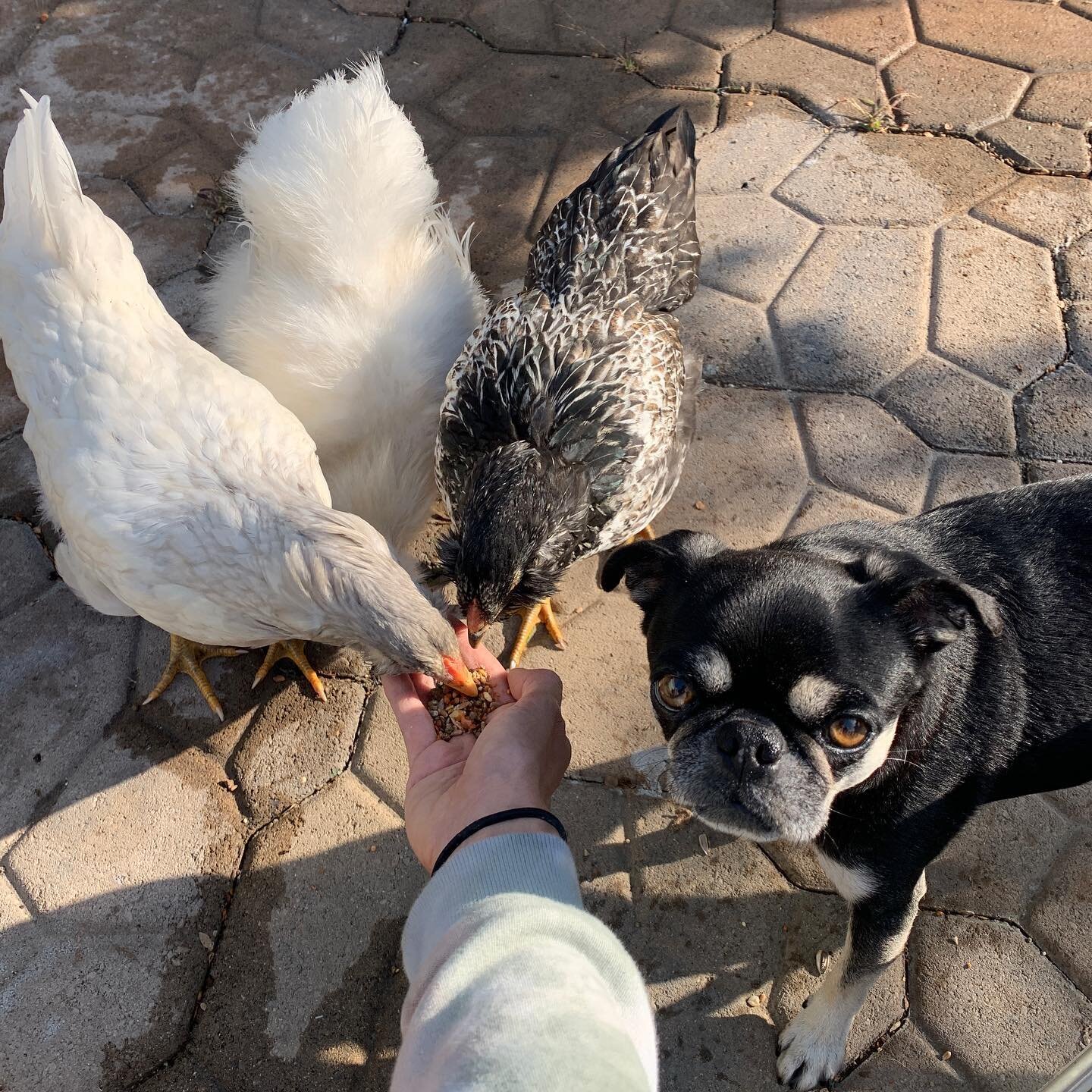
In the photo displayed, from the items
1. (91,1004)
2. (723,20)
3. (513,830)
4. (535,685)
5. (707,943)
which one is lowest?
(707,943)

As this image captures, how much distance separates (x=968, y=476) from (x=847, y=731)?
204 cm

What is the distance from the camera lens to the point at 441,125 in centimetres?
475

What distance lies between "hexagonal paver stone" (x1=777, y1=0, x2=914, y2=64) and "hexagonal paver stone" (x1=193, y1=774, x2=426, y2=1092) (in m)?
4.96

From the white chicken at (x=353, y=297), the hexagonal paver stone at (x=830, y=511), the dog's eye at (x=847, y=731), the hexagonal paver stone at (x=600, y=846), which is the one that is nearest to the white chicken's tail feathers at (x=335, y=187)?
the white chicken at (x=353, y=297)

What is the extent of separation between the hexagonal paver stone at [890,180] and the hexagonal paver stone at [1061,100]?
0.46m

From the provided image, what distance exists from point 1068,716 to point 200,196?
4.64 m

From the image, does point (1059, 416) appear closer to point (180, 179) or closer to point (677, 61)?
point (677, 61)

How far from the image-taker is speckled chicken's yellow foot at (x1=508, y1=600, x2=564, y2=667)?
10.7 feet

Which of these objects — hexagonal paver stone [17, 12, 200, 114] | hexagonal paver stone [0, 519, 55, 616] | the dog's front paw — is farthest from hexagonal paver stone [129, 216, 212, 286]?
the dog's front paw

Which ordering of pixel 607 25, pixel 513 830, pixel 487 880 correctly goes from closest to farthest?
pixel 487 880
pixel 513 830
pixel 607 25

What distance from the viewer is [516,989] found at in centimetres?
148

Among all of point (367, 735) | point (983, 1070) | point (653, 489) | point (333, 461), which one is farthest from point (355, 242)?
point (983, 1070)

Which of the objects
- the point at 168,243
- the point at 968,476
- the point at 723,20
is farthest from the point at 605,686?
the point at 723,20

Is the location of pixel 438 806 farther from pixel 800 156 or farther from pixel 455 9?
pixel 455 9
